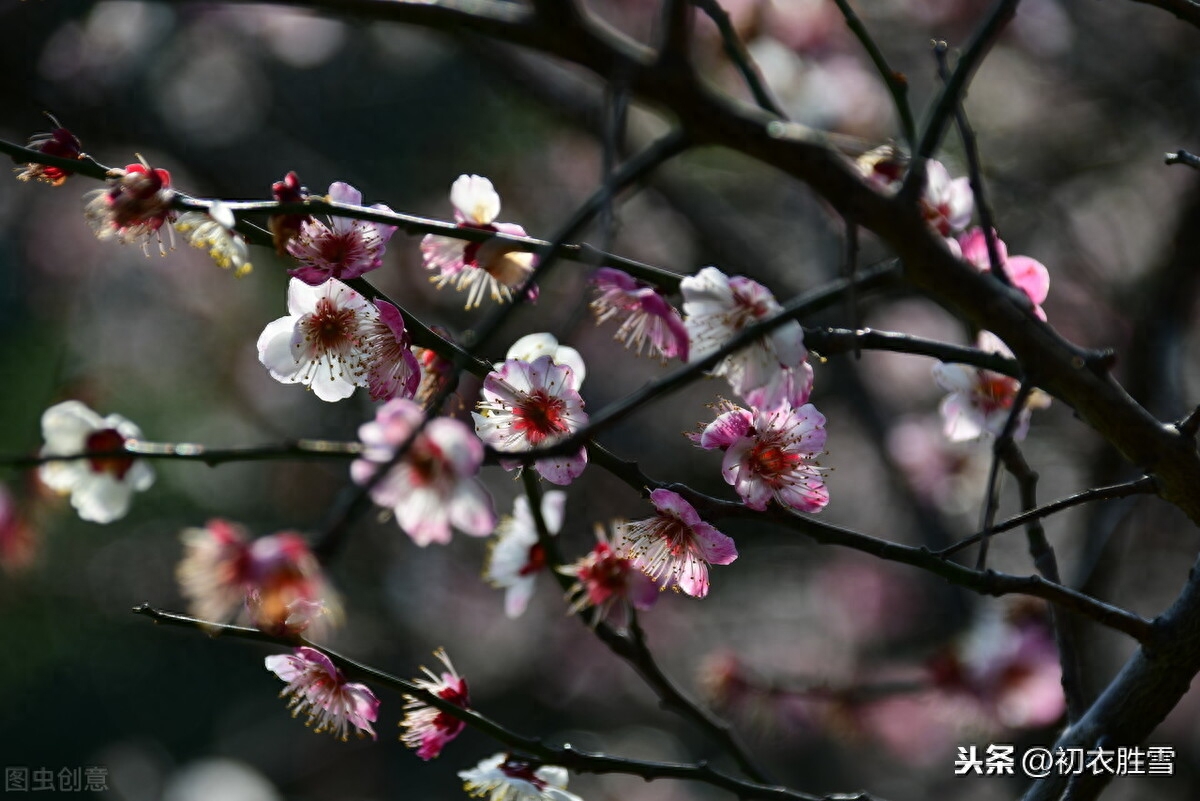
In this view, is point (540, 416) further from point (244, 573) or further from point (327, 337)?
point (244, 573)

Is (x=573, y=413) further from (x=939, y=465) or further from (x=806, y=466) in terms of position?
(x=939, y=465)

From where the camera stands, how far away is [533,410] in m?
0.98

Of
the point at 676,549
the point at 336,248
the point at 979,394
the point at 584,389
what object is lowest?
the point at 676,549

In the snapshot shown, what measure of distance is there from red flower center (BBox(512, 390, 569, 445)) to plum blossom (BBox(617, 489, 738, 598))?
0.37 ft

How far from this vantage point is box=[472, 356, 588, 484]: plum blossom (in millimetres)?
936

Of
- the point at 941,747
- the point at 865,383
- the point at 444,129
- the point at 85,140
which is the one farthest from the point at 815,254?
the point at 85,140

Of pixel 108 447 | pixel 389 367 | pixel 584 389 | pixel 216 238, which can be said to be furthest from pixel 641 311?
pixel 584 389

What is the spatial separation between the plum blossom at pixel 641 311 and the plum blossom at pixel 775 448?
101 mm

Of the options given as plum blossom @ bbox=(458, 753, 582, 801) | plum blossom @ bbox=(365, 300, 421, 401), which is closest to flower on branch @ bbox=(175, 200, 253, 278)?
plum blossom @ bbox=(365, 300, 421, 401)

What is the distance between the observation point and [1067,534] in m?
2.94

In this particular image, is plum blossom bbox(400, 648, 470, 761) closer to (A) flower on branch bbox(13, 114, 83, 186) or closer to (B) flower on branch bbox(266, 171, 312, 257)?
(B) flower on branch bbox(266, 171, 312, 257)

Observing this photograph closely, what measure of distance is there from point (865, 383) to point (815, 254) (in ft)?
2.20

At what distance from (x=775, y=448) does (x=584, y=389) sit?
2.77 metres

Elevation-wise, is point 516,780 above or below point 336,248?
below
